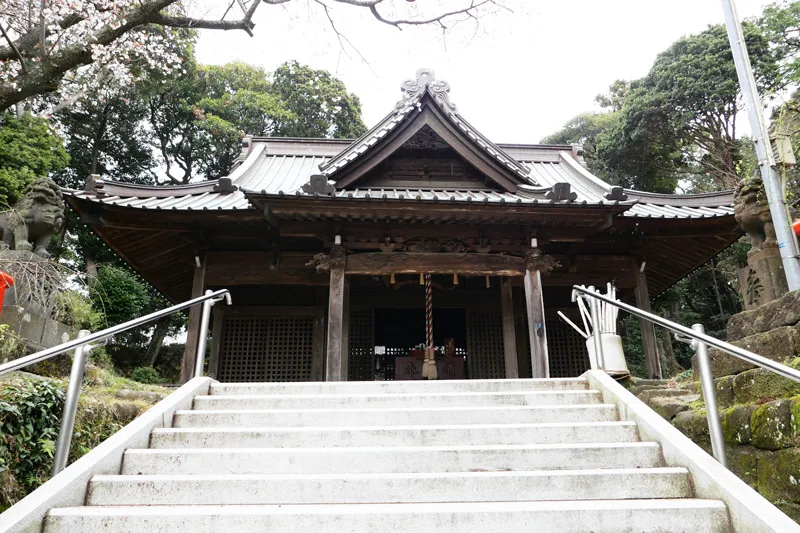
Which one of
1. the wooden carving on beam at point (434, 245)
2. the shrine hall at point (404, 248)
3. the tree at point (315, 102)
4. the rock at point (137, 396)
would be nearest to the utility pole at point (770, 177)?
the shrine hall at point (404, 248)

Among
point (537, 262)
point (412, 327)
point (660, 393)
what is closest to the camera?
point (660, 393)

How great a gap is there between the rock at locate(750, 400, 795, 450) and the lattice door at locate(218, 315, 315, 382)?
6.77m

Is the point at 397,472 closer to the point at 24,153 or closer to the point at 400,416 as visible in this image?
the point at 400,416

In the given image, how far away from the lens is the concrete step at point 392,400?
4.16 meters

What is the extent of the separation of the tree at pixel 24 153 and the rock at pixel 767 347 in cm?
1350

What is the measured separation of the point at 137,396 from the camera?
5148 mm

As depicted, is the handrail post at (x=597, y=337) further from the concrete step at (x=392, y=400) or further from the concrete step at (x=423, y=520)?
the concrete step at (x=423, y=520)

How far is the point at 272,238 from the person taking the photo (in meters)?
7.86

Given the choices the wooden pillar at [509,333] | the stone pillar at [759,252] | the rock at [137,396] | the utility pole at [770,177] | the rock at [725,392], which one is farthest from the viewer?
the wooden pillar at [509,333]

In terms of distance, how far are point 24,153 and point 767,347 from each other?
15.5 m

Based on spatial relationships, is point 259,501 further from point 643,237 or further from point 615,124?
point 615,124

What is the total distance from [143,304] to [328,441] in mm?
16553

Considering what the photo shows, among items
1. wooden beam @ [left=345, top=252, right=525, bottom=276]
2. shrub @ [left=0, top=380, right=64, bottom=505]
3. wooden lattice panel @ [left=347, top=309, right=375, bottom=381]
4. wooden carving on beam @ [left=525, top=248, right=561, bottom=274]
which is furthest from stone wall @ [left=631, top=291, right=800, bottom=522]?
wooden lattice panel @ [left=347, top=309, right=375, bottom=381]

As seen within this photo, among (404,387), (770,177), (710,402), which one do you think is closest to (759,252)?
(770,177)
